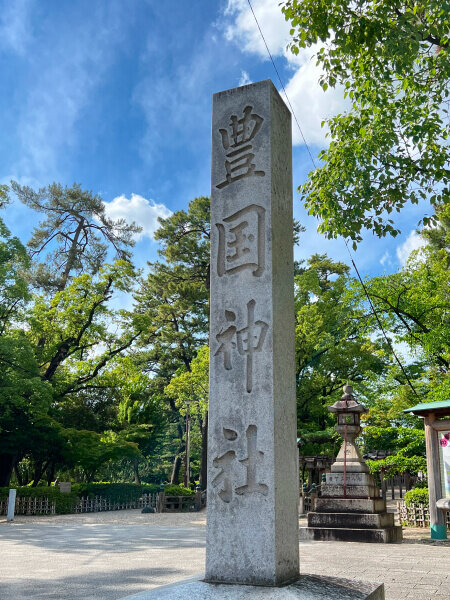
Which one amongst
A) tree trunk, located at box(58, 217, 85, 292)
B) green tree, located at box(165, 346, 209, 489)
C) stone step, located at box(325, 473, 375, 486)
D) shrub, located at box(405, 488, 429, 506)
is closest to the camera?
stone step, located at box(325, 473, 375, 486)

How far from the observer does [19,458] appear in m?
22.7

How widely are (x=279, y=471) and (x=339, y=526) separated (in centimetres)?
795

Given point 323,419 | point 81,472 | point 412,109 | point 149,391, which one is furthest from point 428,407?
point 81,472

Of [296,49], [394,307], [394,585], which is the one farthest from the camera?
[394,307]

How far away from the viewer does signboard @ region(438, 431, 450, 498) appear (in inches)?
403

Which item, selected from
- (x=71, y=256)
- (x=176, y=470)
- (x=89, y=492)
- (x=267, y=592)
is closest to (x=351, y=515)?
(x=267, y=592)

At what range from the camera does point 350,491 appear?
10.9 m

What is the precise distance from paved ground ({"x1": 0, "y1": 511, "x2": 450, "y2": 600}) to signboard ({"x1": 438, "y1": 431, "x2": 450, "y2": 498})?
100 centimetres

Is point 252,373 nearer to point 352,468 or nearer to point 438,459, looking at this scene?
point 438,459

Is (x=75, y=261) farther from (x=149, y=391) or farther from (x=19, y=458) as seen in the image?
(x=19, y=458)

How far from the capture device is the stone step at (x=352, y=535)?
32.4 ft

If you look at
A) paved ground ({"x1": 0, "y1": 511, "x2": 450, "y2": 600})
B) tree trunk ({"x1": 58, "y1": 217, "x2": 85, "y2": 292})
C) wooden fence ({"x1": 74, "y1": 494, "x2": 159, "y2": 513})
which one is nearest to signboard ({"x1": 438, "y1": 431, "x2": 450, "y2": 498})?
paved ground ({"x1": 0, "y1": 511, "x2": 450, "y2": 600})

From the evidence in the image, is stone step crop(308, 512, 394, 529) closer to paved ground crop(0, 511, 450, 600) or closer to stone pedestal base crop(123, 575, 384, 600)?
paved ground crop(0, 511, 450, 600)

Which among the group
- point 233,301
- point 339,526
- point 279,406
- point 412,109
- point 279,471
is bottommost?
point 339,526
